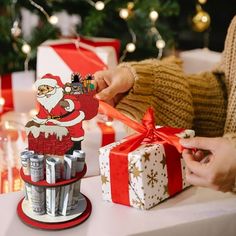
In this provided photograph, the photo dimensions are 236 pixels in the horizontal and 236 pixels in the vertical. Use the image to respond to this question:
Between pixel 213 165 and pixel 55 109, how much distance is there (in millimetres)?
244

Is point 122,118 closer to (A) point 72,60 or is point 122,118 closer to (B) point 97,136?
(B) point 97,136

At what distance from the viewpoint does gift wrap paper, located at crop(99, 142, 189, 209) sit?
661mm

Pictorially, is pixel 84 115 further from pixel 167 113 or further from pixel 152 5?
pixel 152 5

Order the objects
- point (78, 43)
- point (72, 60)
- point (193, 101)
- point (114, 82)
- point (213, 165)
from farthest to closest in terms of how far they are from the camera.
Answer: point (78, 43), point (72, 60), point (193, 101), point (114, 82), point (213, 165)

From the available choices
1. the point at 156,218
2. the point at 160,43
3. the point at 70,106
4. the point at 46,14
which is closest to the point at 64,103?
the point at 70,106

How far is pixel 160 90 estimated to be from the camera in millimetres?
866

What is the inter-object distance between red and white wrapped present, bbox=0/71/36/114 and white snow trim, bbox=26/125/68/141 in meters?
0.63

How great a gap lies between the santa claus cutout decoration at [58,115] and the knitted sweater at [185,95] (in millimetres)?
201

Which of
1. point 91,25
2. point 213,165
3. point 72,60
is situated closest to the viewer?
point 213,165

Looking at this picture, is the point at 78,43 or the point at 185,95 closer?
the point at 185,95

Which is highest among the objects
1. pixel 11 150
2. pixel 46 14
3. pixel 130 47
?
pixel 46 14

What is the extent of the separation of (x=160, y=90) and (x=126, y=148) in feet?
0.72

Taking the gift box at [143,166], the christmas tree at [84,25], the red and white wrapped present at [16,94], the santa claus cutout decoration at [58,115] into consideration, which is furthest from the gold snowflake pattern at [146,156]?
the christmas tree at [84,25]

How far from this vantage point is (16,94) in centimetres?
129
